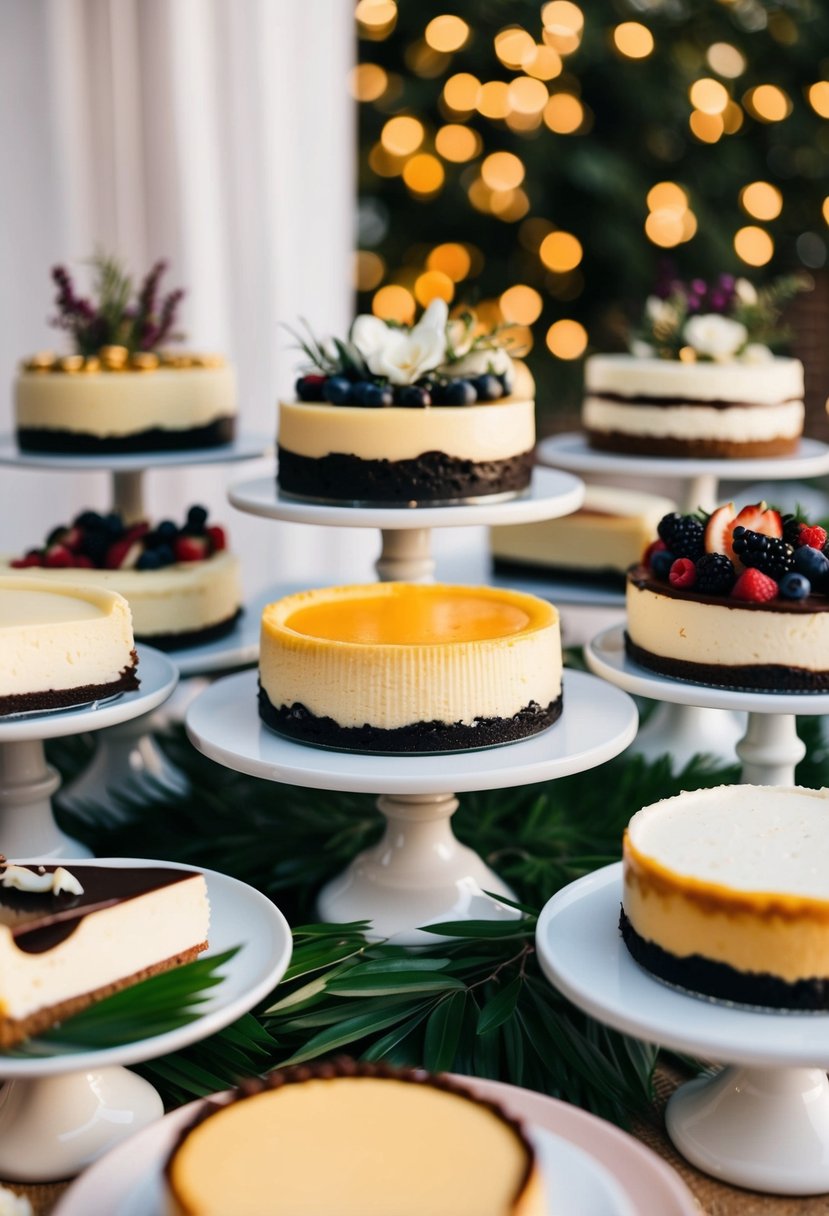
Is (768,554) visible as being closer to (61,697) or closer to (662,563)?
(662,563)

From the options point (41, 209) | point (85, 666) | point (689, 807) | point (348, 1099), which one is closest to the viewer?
point (348, 1099)

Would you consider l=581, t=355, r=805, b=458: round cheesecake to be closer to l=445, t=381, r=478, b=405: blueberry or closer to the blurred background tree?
l=445, t=381, r=478, b=405: blueberry

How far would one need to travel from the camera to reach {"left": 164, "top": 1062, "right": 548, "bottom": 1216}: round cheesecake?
1090mm

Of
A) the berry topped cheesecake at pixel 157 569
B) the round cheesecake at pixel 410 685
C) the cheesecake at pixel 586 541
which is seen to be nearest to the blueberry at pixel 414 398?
the round cheesecake at pixel 410 685

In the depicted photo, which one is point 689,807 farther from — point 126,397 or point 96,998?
point 126,397

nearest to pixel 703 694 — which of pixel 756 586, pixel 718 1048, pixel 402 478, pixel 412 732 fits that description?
pixel 756 586

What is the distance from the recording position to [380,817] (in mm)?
2367

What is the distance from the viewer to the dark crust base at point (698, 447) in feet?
9.45

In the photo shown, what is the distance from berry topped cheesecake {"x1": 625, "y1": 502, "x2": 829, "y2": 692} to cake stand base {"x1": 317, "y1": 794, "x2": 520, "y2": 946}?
0.39 metres

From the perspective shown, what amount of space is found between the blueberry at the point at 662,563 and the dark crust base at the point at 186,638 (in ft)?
2.71

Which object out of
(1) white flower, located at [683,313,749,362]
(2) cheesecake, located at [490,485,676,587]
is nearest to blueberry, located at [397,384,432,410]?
(2) cheesecake, located at [490,485,676,587]

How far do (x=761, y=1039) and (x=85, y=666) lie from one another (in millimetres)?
1027

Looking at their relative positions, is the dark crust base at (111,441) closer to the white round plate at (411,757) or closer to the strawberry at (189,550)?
the strawberry at (189,550)

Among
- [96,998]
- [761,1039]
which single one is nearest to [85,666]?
[96,998]
